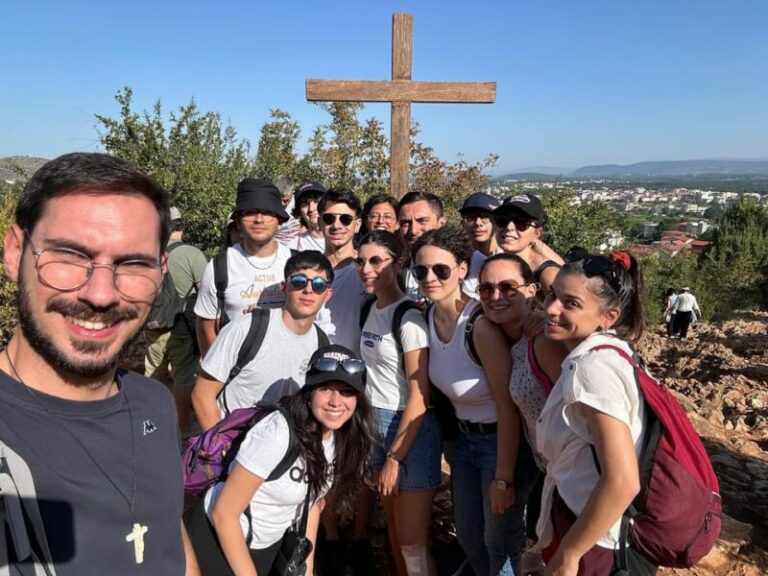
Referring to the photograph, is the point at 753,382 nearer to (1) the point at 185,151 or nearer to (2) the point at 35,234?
(2) the point at 35,234

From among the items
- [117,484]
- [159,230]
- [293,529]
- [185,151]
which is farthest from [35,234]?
[185,151]

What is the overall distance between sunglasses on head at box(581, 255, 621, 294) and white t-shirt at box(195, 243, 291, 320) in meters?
1.99

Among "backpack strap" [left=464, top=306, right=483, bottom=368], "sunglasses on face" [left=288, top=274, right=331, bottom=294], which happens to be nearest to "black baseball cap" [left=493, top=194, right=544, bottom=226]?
"backpack strap" [left=464, top=306, right=483, bottom=368]

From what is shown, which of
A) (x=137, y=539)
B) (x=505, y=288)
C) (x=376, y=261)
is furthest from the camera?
(x=376, y=261)

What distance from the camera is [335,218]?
3484mm

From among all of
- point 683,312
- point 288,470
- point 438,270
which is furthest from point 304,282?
point 683,312

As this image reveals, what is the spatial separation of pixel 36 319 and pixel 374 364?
187 cm

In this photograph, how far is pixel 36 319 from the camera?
3.53 ft

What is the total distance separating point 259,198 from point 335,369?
1515mm

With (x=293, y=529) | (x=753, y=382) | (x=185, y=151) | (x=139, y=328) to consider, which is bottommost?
(x=753, y=382)

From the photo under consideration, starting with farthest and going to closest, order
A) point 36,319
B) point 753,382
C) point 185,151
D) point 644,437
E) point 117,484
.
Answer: point 185,151
point 753,382
point 644,437
point 117,484
point 36,319

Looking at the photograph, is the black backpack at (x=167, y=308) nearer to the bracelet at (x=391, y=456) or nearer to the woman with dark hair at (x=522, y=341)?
the bracelet at (x=391, y=456)

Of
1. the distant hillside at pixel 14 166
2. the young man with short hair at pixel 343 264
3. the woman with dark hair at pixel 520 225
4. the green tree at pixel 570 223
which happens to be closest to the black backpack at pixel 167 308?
the young man with short hair at pixel 343 264

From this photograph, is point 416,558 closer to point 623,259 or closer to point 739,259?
point 623,259
